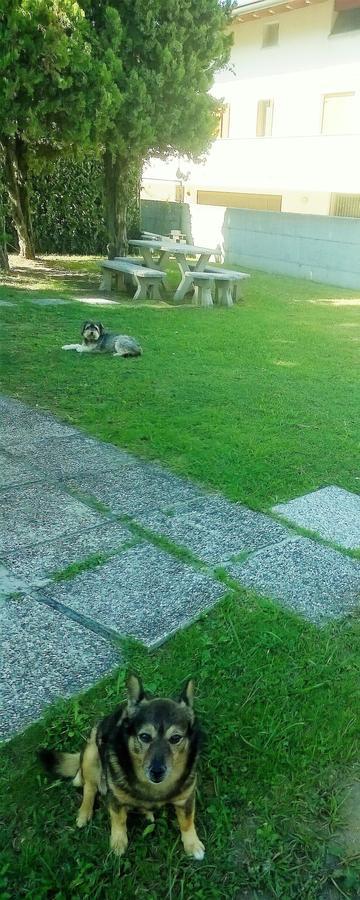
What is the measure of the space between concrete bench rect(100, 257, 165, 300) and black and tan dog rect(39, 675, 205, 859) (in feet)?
32.2

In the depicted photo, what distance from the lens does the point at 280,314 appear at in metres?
11.2

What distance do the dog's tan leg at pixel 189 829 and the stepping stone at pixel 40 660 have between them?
66cm

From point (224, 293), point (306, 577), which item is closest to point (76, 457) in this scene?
point (306, 577)

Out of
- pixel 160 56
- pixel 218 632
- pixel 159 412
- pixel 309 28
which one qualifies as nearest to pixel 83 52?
pixel 160 56

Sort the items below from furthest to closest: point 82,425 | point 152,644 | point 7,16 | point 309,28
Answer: point 309,28
point 7,16
point 82,425
point 152,644

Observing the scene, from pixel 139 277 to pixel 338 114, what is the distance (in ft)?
42.1

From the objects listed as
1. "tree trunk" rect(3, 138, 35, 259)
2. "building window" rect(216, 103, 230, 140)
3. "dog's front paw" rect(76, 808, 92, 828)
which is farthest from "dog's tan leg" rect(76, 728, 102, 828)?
"building window" rect(216, 103, 230, 140)

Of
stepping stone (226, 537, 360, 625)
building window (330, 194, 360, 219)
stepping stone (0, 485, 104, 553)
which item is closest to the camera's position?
stepping stone (226, 537, 360, 625)

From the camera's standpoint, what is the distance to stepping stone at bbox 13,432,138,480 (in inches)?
183

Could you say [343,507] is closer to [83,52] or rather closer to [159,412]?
[159,412]

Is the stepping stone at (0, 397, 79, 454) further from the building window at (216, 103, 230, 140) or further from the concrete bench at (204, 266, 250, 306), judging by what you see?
the building window at (216, 103, 230, 140)

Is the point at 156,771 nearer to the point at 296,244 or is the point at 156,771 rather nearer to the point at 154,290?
the point at 154,290

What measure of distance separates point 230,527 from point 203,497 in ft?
1.40

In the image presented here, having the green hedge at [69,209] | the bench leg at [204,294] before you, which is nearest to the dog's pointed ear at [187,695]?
the bench leg at [204,294]
